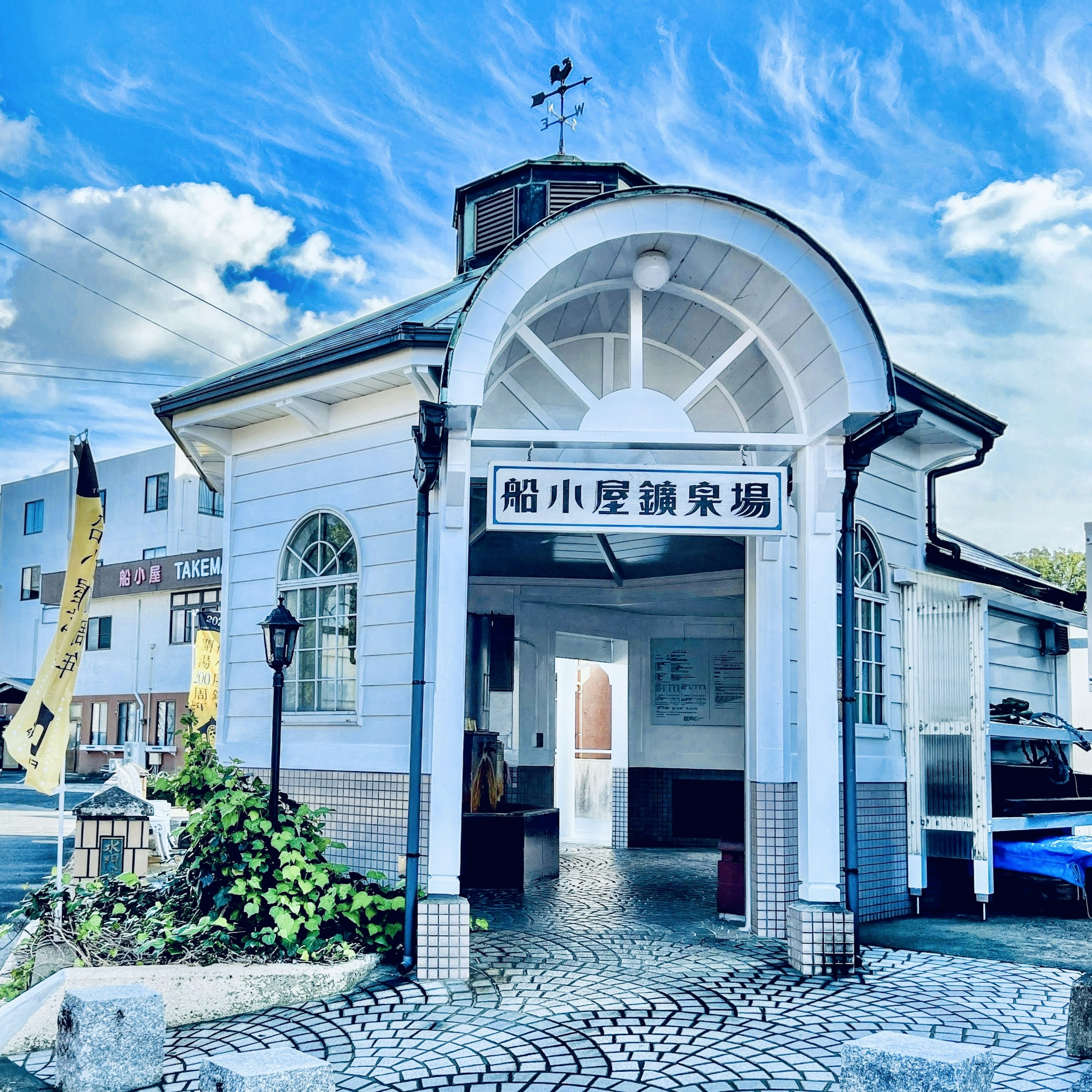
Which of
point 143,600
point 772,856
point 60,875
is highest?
point 143,600

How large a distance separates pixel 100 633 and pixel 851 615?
3257 centimetres

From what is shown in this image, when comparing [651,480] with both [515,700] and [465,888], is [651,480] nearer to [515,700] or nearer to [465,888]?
[465,888]

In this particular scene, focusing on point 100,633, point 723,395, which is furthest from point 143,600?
point 723,395

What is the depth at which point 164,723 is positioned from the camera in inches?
1258

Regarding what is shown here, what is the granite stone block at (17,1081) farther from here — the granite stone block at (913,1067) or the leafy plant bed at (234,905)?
the granite stone block at (913,1067)

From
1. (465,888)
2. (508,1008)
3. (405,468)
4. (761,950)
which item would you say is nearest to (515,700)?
(465,888)

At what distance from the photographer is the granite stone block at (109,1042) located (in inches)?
191

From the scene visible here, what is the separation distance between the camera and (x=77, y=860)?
752 cm

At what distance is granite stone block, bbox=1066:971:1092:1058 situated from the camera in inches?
197

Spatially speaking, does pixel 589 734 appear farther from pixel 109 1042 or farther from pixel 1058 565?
pixel 1058 565

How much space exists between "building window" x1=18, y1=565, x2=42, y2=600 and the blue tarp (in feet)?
123

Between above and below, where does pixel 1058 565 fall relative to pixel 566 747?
above

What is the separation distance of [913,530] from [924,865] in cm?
298

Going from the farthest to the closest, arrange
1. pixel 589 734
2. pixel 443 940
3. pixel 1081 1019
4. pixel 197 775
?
1. pixel 589 734
2. pixel 197 775
3. pixel 443 940
4. pixel 1081 1019
